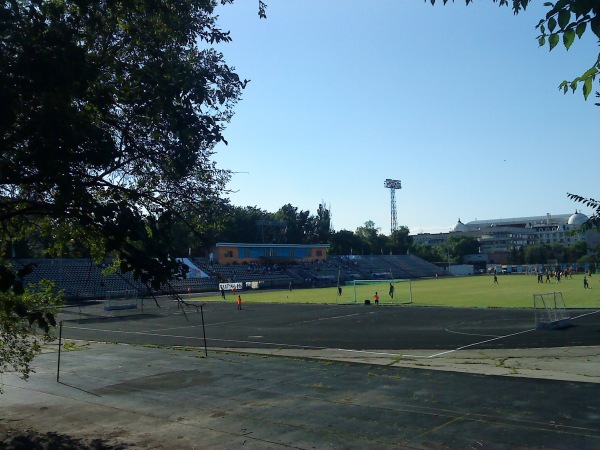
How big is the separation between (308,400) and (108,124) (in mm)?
7854

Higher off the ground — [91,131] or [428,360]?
[91,131]

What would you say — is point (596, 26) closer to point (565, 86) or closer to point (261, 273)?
point (565, 86)

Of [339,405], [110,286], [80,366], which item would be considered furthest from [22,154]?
[110,286]

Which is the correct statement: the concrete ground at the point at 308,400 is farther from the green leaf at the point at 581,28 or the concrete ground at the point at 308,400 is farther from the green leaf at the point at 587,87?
the green leaf at the point at 581,28

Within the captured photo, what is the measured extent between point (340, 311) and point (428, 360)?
87.2 feet

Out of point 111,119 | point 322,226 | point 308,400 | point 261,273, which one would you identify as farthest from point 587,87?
point 322,226

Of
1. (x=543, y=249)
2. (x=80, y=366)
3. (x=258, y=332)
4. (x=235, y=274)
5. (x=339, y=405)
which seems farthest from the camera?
(x=543, y=249)

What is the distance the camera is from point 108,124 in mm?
10180

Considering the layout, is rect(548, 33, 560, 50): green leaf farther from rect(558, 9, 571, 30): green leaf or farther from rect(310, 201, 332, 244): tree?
rect(310, 201, 332, 244): tree

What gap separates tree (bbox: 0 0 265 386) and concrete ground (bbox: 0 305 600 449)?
343 cm

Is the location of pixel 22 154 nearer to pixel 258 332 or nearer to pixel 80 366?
pixel 80 366

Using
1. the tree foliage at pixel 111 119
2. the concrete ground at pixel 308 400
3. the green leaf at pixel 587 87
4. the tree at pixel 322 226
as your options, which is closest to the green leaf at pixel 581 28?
the green leaf at pixel 587 87

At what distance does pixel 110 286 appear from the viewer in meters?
77.8

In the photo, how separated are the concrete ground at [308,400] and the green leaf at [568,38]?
7.73 meters
